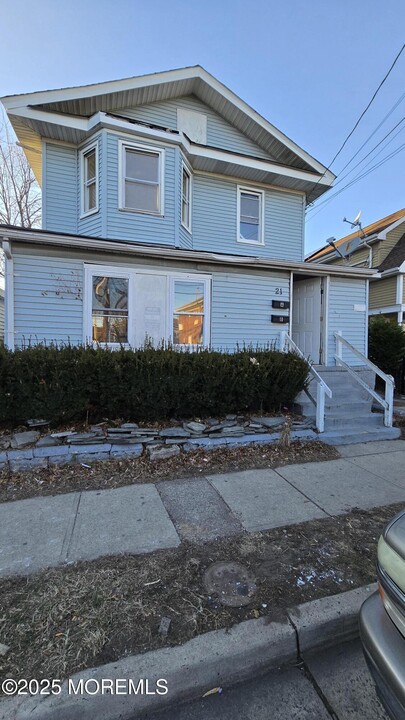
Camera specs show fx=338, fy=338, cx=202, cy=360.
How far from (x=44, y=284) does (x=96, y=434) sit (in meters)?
3.44

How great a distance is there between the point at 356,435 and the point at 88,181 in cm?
802

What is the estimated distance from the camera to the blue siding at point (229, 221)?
915 centimetres

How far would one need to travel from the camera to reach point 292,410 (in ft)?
20.2

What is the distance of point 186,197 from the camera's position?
8.87m

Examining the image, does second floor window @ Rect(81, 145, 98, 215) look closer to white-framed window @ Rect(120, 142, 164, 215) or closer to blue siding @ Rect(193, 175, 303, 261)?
white-framed window @ Rect(120, 142, 164, 215)

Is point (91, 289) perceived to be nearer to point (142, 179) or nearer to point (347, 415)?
point (142, 179)

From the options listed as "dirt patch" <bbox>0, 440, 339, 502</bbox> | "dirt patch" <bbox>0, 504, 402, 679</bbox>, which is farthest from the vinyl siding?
"dirt patch" <bbox>0, 504, 402, 679</bbox>

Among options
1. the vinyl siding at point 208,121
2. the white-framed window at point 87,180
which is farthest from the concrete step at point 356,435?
the vinyl siding at point 208,121

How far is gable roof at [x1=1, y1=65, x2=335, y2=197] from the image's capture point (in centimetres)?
745

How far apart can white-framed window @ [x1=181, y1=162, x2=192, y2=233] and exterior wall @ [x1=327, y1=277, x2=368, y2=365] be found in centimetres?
400

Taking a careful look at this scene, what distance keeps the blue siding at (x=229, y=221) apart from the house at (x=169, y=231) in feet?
0.11

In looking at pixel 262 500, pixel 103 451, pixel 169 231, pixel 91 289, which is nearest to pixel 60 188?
pixel 169 231

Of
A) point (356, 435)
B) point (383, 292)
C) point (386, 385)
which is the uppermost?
point (383, 292)

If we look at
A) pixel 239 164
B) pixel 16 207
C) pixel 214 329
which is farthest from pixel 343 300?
pixel 16 207
